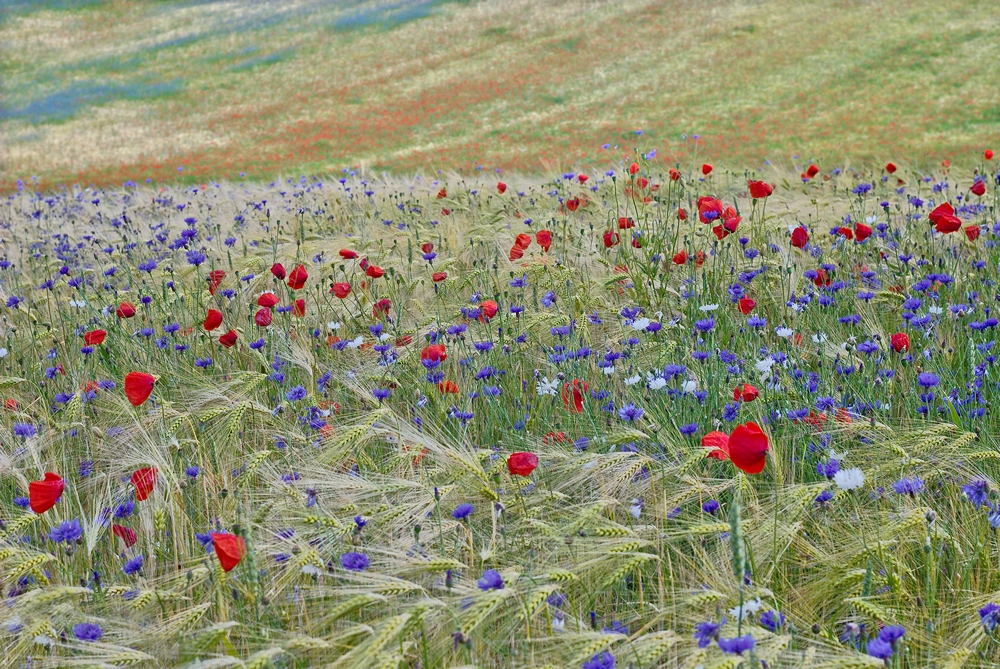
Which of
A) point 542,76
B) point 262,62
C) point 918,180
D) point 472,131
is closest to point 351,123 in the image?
point 472,131

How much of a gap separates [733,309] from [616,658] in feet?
7.41

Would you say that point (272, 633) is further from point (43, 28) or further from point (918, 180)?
point (43, 28)

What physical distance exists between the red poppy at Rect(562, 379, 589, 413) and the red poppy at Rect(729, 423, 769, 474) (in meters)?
0.89

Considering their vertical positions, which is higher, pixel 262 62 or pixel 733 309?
pixel 262 62

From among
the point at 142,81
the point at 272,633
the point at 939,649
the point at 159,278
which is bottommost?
the point at 939,649

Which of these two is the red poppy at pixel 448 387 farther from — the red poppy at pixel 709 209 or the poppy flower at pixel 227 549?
the red poppy at pixel 709 209

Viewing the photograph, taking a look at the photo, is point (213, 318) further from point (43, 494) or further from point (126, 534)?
point (43, 494)

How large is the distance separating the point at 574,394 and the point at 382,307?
3.72 ft

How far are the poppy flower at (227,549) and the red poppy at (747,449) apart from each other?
886mm

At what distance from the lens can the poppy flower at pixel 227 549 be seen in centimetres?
153

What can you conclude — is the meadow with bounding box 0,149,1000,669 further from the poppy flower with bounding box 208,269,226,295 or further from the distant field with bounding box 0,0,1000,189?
the distant field with bounding box 0,0,1000,189

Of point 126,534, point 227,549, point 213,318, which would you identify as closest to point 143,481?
point 126,534

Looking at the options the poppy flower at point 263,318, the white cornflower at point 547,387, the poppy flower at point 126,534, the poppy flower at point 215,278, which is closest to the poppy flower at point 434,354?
the white cornflower at point 547,387

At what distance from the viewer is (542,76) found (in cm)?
2764
